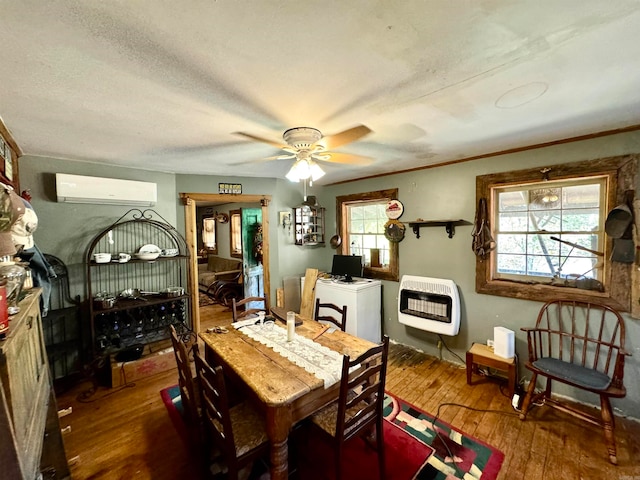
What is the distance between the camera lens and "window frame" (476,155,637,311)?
2119 mm

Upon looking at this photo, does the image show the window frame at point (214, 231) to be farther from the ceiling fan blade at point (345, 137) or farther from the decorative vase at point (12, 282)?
the decorative vase at point (12, 282)

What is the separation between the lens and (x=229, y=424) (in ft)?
4.39

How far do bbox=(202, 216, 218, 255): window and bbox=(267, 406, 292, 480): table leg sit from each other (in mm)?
6617

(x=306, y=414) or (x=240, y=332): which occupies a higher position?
(x=240, y=332)

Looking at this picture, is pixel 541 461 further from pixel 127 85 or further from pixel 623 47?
pixel 127 85

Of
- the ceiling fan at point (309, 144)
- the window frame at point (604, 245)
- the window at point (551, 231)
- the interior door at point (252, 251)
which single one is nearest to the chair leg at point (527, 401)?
the window frame at point (604, 245)

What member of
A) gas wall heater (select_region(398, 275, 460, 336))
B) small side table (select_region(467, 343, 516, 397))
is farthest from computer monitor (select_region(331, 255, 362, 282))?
small side table (select_region(467, 343, 516, 397))

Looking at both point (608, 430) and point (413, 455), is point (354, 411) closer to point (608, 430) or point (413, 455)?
point (413, 455)

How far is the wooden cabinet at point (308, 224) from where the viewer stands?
13.8ft

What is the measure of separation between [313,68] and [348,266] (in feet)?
9.39

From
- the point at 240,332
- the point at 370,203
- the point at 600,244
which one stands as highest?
the point at 370,203

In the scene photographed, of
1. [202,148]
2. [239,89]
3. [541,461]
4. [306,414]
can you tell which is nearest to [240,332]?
[306,414]

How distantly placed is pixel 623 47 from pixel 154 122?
239cm

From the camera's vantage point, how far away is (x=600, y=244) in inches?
90.4
